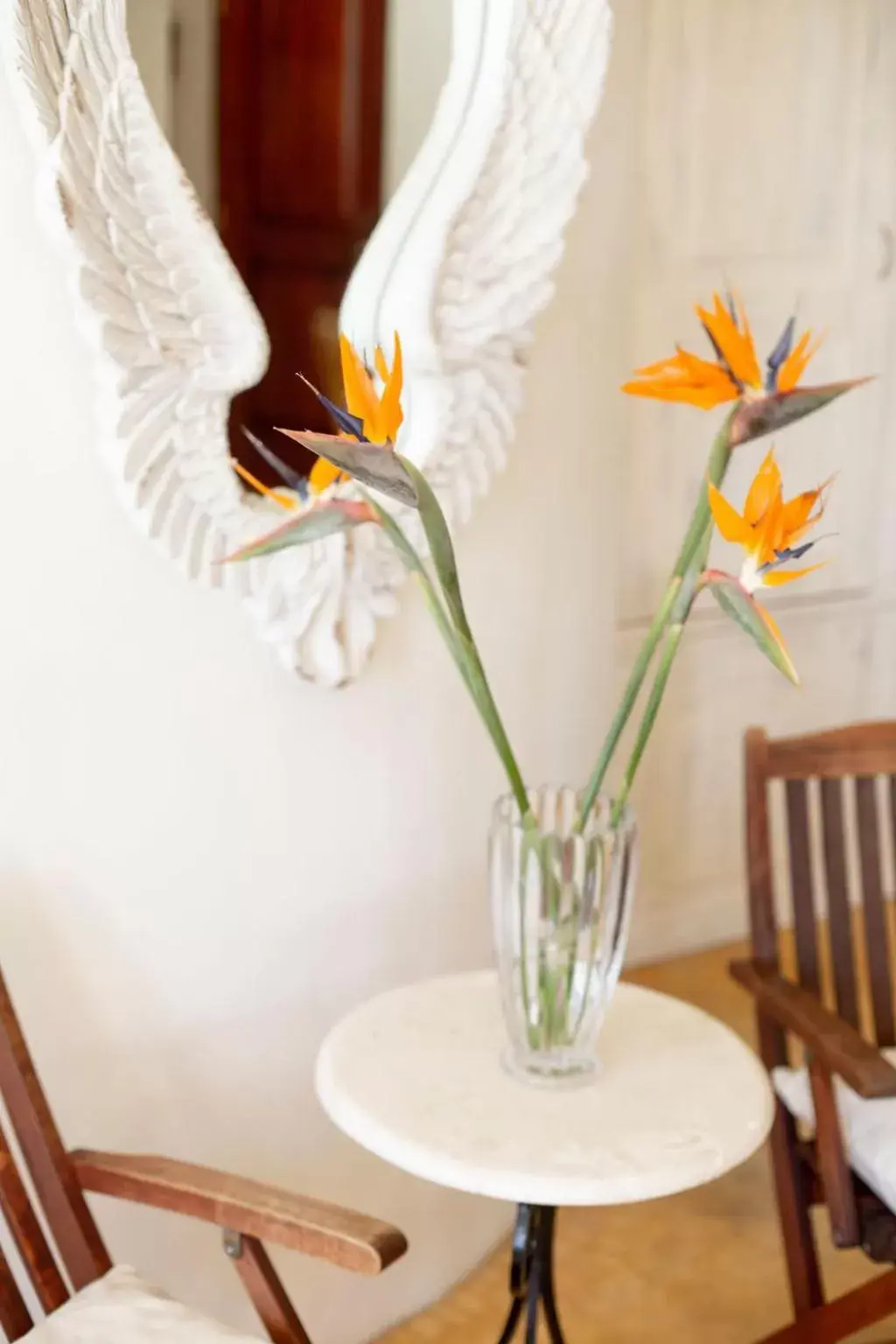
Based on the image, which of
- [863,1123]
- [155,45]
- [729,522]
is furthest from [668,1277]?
[155,45]

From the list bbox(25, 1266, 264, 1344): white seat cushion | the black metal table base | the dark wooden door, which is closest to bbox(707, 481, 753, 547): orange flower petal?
the dark wooden door

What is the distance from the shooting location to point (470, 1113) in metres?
1.52

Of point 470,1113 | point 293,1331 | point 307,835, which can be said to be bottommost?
point 293,1331

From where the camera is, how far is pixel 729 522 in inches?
52.8

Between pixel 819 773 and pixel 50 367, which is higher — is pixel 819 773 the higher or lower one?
the lower one

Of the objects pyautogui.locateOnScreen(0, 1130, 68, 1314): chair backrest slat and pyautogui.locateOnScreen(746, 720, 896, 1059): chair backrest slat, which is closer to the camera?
pyautogui.locateOnScreen(0, 1130, 68, 1314): chair backrest slat

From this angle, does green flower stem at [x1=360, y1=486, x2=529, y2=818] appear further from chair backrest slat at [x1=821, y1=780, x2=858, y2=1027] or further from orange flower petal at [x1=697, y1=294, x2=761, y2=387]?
chair backrest slat at [x1=821, y1=780, x2=858, y2=1027]

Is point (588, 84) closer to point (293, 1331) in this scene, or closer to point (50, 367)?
point (50, 367)

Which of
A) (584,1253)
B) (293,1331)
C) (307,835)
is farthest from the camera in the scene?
(584,1253)

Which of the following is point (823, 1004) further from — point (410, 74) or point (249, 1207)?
point (410, 74)

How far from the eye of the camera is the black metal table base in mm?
1623

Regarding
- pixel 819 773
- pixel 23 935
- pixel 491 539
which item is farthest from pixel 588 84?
pixel 23 935

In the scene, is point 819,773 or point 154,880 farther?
point 819,773

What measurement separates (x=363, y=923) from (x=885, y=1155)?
0.70 meters
